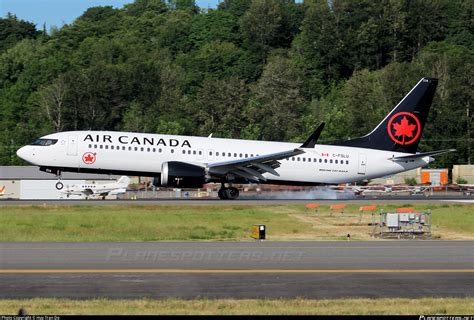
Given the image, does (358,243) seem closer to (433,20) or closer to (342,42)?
(342,42)

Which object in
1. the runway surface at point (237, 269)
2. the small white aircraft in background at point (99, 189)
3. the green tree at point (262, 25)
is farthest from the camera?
the green tree at point (262, 25)

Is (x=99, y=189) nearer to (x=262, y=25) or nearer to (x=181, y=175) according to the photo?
(x=181, y=175)

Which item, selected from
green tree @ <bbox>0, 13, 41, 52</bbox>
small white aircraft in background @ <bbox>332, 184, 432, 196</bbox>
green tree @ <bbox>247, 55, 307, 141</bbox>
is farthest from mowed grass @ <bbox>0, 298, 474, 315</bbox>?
green tree @ <bbox>0, 13, 41, 52</bbox>

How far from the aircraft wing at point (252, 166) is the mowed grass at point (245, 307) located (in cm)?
3179

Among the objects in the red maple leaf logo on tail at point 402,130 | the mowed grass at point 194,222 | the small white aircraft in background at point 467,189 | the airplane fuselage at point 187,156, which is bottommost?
the mowed grass at point 194,222

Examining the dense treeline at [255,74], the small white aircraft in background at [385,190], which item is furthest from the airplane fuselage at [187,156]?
the dense treeline at [255,74]

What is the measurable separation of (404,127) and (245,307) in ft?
131

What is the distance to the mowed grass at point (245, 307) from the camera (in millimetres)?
21859

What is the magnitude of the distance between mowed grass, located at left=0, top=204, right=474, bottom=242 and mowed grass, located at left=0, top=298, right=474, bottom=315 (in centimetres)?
1504

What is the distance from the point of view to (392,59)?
165 m

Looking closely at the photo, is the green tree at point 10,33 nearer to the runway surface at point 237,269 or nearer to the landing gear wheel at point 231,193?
the landing gear wheel at point 231,193

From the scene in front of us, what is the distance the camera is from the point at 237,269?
94.0 feet

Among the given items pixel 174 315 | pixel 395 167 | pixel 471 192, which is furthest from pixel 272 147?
pixel 174 315

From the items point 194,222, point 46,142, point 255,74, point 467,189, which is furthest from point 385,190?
point 255,74
